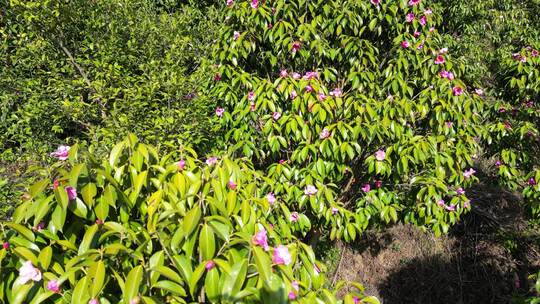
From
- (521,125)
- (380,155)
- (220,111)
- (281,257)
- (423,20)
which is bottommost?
(220,111)

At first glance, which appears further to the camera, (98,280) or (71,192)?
(71,192)

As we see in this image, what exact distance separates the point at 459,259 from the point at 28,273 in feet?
17.3

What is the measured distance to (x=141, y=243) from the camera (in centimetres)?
130

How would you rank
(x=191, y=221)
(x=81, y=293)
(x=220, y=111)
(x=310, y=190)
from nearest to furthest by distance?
(x=81, y=293)
(x=191, y=221)
(x=310, y=190)
(x=220, y=111)

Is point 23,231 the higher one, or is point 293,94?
point 23,231

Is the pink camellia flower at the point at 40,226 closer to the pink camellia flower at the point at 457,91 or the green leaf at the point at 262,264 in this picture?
the green leaf at the point at 262,264

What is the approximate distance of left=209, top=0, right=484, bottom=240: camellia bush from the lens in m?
2.75

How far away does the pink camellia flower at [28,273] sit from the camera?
106cm

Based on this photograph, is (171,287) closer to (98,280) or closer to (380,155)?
(98,280)

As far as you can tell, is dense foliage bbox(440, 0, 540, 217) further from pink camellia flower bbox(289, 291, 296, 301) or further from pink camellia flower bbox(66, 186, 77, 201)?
pink camellia flower bbox(66, 186, 77, 201)

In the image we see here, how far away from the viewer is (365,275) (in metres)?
5.15

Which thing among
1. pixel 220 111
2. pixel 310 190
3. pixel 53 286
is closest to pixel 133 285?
pixel 53 286

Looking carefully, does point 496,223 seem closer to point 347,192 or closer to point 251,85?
point 347,192

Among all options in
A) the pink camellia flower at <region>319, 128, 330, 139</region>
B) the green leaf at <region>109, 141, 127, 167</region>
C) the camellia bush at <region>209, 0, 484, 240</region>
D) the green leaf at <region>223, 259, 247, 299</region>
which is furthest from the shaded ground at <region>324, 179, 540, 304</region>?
the green leaf at <region>223, 259, 247, 299</region>
